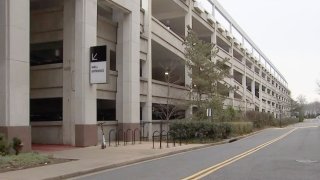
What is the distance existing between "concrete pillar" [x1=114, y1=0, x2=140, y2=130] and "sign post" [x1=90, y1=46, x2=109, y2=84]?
6337 mm

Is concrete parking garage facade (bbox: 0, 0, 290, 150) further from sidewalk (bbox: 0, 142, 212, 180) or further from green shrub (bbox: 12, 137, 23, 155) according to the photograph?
sidewalk (bbox: 0, 142, 212, 180)

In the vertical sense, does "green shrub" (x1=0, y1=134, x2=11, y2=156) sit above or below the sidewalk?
above

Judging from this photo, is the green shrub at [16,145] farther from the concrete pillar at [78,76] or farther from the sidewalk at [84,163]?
the concrete pillar at [78,76]

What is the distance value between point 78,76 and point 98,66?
1.23 metres

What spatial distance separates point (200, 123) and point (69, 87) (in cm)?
1124

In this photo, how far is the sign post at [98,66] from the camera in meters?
25.7

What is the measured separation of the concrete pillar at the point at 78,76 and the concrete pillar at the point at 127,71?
5.54 metres

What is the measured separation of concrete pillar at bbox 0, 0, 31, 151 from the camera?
20.1 m

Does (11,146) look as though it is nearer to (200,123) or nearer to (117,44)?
(117,44)

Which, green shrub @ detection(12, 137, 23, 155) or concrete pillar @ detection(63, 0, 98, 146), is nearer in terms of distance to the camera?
green shrub @ detection(12, 137, 23, 155)

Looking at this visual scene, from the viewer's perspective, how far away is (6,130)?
20016 millimetres

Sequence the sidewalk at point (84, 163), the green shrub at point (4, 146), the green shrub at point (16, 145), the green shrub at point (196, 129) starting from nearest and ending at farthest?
the sidewalk at point (84, 163)
the green shrub at point (4, 146)
the green shrub at point (16, 145)
the green shrub at point (196, 129)

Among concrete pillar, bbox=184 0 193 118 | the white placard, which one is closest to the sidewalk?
the white placard

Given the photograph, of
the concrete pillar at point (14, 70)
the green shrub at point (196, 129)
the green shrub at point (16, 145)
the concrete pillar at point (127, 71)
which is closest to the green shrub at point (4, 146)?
the green shrub at point (16, 145)
